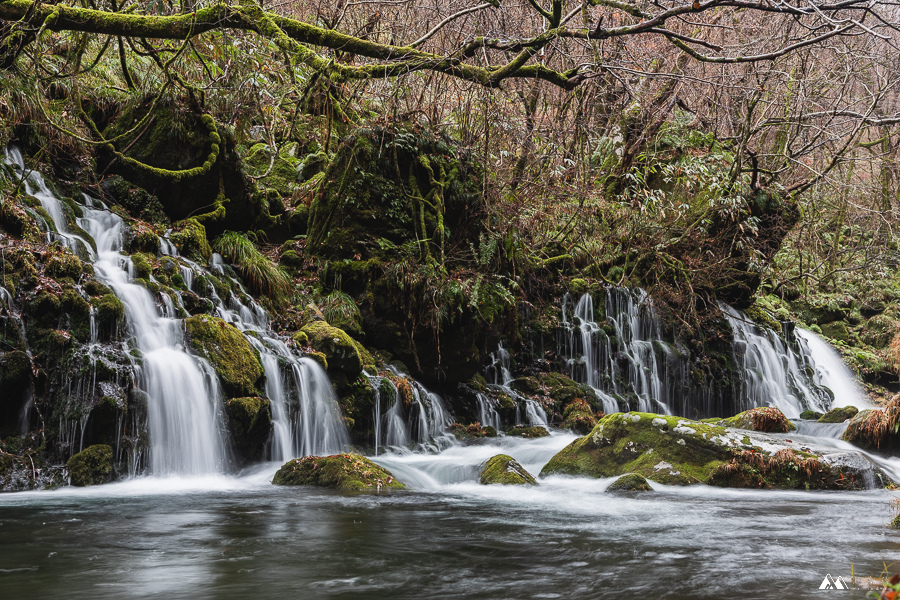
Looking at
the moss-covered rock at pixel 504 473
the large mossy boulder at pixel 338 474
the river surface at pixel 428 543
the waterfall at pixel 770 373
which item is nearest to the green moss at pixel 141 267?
the river surface at pixel 428 543

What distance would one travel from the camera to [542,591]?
3129 mm

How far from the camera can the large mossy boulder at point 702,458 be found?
23.0 ft

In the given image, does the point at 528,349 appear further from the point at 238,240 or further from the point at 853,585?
the point at 853,585

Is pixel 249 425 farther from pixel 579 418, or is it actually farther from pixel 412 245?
pixel 579 418

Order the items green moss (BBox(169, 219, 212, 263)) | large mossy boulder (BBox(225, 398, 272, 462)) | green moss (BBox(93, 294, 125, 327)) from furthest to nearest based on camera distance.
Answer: green moss (BBox(169, 219, 212, 263)), large mossy boulder (BBox(225, 398, 272, 462)), green moss (BBox(93, 294, 125, 327))

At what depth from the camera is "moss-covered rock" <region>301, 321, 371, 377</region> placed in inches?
352

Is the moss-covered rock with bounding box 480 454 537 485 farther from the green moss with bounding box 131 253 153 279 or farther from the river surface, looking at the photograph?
the green moss with bounding box 131 253 153 279

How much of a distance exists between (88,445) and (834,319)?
2270 centimetres

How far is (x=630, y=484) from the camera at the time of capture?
21.8ft

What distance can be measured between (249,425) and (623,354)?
9032 mm

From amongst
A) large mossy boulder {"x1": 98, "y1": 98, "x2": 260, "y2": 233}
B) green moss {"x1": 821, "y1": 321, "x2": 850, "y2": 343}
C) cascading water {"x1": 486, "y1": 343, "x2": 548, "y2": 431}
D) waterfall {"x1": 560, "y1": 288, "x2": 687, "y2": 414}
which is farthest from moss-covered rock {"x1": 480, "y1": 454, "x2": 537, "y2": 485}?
green moss {"x1": 821, "y1": 321, "x2": 850, "y2": 343}

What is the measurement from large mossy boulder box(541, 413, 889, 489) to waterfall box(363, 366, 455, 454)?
2471mm

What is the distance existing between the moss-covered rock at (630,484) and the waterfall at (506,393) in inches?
163

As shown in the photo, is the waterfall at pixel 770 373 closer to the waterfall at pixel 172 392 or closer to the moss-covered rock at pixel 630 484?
the moss-covered rock at pixel 630 484
